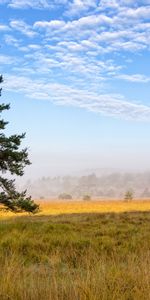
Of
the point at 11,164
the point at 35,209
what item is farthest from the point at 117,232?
the point at 11,164

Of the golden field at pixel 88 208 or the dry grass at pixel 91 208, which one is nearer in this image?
the golden field at pixel 88 208

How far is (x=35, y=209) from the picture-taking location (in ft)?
55.6

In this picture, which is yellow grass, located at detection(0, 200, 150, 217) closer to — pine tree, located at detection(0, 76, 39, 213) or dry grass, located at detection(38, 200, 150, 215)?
dry grass, located at detection(38, 200, 150, 215)

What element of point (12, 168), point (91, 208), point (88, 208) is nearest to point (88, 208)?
point (88, 208)

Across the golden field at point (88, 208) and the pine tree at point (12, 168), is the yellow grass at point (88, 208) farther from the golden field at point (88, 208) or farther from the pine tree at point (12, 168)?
the pine tree at point (12, 168)

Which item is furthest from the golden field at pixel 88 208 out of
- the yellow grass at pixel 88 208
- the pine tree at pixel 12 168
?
the pine tree at pixel 12 168

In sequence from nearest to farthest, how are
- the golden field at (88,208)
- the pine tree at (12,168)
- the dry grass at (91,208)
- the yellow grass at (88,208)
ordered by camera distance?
the pine tree at (12,168), the golden field at (88,208), the yellow grass at (88,208), the dry grass at (91,208)

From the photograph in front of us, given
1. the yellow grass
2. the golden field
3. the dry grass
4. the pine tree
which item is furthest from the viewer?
the dry grass

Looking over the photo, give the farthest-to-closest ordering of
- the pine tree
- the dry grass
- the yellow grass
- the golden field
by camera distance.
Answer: the dry grass, the yellow grass, the golden field, the pine tree

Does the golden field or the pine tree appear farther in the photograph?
the golden field

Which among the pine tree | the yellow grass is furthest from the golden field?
the pine tree

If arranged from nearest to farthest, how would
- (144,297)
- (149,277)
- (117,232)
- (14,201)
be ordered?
(144,297) < (149,277) < (14,201) < (117,232)

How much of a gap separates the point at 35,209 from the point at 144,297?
11663 mm

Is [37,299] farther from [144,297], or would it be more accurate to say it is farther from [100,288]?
[144,297]
